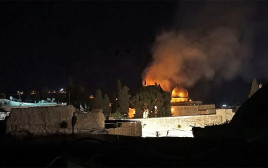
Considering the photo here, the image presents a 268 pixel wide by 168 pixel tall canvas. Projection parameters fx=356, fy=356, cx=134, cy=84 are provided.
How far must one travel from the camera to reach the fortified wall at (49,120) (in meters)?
8.56

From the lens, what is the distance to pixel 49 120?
9.44 m

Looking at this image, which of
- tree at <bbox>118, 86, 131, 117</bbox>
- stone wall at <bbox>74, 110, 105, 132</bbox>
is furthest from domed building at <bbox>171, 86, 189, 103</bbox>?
stone wall at <bbox>74, 110, 105, 132</bbox>

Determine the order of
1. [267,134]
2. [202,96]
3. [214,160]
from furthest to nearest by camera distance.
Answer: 1. [202,96]
2. [267,134]
3. [214,160]

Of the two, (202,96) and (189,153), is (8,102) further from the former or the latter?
(202,96)

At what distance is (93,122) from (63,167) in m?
8.84

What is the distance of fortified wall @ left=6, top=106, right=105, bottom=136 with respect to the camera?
8.56 metres

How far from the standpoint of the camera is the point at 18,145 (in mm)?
2465

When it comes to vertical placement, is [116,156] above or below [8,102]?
below

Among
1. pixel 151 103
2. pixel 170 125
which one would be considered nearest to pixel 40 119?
pixel 170 125

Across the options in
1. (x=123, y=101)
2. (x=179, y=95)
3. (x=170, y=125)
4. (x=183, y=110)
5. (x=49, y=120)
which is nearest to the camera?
(x=49, y=120)

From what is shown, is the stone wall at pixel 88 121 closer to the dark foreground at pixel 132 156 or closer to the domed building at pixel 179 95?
the dark foreground at pixel 132 156

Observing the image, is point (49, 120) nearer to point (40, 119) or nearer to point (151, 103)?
point (40, 119)

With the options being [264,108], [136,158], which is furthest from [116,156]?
[264,108]

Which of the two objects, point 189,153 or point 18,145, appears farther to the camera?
point 18,145
